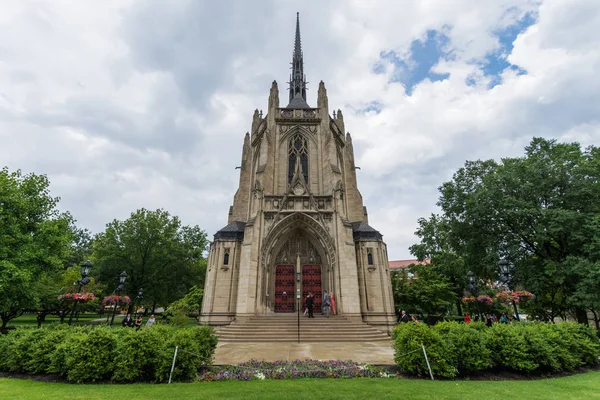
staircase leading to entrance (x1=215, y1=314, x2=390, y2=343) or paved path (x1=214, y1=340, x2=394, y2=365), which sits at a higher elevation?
staircase leading to entrance (x1=215, y1=314, x2=390, y2=343)

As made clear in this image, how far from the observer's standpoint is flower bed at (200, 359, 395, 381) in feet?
23.6

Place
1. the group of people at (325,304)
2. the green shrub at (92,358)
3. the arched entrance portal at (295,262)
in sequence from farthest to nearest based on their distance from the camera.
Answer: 1. the arched entrance portal at (295,262)
2. the group of people at (325,304)
3. the green shrub at (92,358)

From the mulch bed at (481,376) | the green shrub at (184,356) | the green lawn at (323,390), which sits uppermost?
the green shrub at (184,356)

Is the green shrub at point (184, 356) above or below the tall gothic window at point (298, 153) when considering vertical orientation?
below

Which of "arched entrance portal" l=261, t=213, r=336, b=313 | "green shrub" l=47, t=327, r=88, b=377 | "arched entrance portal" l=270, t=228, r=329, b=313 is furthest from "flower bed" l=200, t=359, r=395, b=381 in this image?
"arched entrance portal" l=270, t=228, r=329, b=313

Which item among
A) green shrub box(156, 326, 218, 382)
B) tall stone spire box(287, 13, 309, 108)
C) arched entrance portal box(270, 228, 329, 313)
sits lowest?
green shrub box(156, 326, 218, 382)

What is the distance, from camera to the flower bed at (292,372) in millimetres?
7191

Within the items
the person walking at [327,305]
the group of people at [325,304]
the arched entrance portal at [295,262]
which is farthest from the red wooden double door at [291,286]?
the person walking at [327,305]

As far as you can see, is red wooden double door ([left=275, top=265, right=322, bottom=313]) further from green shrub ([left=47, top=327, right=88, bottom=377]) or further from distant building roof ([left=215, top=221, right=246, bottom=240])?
green shrub ([left=47, top=327, right=88, bottom=377])

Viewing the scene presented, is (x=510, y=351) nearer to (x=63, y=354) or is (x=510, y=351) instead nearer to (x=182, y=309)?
(x=63, y=354)

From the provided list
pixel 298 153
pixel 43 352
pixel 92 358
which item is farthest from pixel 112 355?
pixel 298 153

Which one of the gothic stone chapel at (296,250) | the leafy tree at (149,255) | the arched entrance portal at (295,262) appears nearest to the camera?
the gothic stone chapel at (296,250)

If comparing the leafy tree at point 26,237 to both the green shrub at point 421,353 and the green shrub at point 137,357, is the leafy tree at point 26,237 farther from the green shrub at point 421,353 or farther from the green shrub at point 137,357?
the green shrub at point 421,353

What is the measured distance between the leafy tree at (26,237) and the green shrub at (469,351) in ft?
61.3
